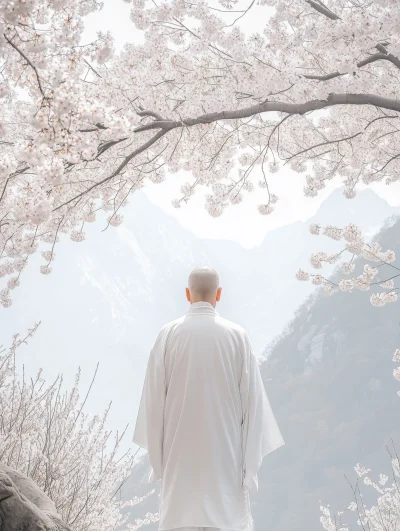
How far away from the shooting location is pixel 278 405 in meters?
78.2

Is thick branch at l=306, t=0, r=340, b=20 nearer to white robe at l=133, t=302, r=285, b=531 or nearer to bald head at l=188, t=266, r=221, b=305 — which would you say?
bald head at l=188, t=266, r=221, b=305

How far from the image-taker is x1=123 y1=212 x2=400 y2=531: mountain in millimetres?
62125

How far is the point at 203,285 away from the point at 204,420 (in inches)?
23.9

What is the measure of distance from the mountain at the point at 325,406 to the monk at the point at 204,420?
58.4m

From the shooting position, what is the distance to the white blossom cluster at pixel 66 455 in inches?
131

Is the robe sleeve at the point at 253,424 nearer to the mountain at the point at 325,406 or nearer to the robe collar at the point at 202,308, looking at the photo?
the robe collar at the point at 202,308

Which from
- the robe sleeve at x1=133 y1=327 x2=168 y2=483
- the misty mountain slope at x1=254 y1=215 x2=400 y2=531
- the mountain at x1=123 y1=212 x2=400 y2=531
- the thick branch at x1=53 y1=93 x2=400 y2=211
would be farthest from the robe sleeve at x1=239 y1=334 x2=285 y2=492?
the misty mountain slope at x1=254 y1=215 x2=400 y2=531

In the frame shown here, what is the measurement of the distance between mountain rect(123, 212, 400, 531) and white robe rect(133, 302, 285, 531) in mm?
58364

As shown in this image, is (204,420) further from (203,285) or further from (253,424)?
(203,285)

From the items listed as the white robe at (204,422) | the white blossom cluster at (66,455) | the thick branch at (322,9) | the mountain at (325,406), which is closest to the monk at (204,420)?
the white robe at (204,422)

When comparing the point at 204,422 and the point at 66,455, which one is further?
the point at 66,455

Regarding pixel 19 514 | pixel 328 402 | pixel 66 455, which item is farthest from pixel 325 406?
pixel 19 514

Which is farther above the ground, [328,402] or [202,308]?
Answer: [328,402]

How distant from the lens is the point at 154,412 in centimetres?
244
